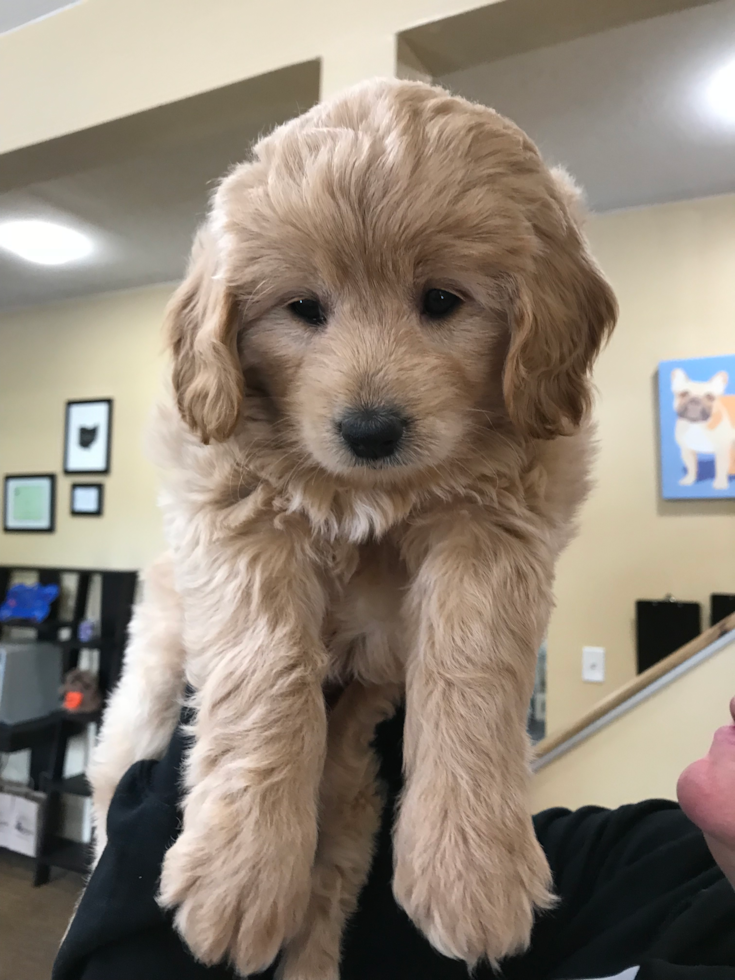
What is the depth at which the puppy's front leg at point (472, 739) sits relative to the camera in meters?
0.74

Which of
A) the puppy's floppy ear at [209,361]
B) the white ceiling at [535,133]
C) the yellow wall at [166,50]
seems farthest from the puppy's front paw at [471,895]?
the white ceiling at [535,133]

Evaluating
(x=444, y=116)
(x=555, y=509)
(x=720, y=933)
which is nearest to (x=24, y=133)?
(x=444, y=116)

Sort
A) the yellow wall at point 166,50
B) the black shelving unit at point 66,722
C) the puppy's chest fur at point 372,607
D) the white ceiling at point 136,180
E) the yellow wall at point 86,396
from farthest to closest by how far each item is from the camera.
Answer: the yellow wall at point 86,396 < the black shelving unit at point 66,722 < the white ceiling at point 136,180 < the yellow wall at point 166,50 < the puppy's chest fur at point 372,607

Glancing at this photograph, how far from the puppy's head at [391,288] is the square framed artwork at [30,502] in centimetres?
500

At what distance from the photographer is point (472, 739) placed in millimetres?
806

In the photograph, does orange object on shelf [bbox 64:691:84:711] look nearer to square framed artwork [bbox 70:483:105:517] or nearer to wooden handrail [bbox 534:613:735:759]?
square framed artwork [bbox 70:483:105:517]

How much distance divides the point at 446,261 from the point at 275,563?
17.6 inches

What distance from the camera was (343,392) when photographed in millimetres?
819

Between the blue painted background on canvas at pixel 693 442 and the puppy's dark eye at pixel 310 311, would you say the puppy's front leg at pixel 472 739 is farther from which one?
the blue painted background on canvas at pixel 693 442

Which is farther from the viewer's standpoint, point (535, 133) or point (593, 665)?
point (593, 665)

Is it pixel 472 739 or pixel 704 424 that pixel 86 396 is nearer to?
pixel 704 424

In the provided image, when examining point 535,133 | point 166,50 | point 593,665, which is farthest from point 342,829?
point 535,133

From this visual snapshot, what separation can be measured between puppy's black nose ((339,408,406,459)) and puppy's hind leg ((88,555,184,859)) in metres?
0.56

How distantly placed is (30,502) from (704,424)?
5.00 meters
